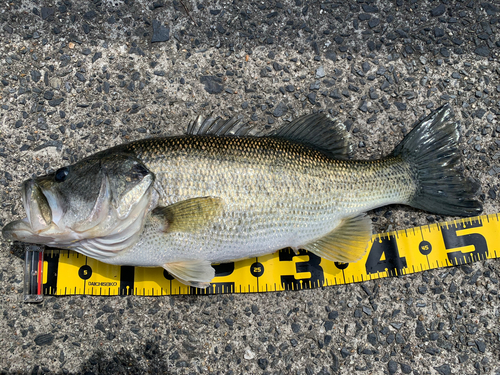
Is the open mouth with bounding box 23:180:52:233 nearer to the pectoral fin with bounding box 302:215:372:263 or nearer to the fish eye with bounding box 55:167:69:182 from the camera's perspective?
the fish eye with bounding box 55:167:69:182

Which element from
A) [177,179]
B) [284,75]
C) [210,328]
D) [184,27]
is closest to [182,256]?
[177,179]

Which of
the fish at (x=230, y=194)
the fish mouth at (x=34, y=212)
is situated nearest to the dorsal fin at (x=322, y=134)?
the fish at (x=230, y=194)

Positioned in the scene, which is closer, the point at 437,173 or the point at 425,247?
the point at 437,173

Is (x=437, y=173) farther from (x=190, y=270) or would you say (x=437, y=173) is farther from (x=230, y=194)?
(x=190, y=270)

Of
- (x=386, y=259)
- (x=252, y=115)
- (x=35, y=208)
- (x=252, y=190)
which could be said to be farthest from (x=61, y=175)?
(x=386, y=259)

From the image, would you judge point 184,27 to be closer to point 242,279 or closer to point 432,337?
point 242,279

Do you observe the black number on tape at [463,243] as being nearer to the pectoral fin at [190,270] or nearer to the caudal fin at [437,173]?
the caudal fin at [437,173]
